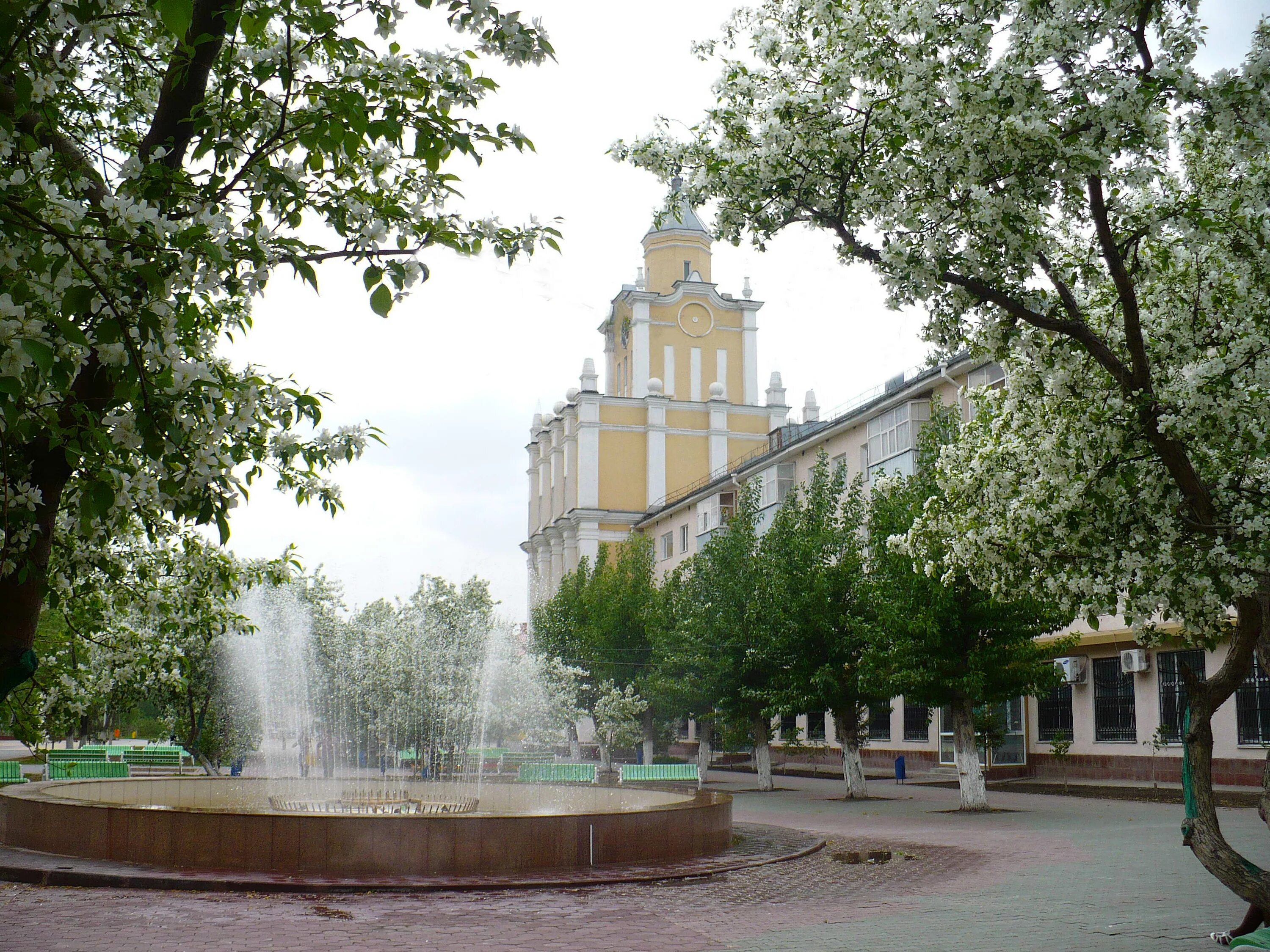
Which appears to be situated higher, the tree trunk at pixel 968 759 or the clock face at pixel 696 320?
the clock face at pixel 696 320

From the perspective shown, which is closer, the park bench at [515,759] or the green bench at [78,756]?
the green bench at [78,756]

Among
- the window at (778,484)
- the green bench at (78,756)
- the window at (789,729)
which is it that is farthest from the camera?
the window at (778,484)

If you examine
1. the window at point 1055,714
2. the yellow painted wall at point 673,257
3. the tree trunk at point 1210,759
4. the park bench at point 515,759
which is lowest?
the park bench at point 515,759

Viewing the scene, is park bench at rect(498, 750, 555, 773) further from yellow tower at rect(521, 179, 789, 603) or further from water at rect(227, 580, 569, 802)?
yellow tower at rect(521, 179, 789, 603)

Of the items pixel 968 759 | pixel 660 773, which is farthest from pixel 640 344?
pixel 968 759

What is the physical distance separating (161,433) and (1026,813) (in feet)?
72.6

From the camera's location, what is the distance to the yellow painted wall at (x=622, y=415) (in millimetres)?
68000

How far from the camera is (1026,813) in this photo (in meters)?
22.9

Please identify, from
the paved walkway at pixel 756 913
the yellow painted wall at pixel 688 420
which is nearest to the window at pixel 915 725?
the paved walkway at pixel 756 913

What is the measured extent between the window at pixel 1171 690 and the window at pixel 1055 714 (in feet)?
11.0

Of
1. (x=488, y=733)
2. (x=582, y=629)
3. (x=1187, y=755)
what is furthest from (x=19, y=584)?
(x=582, y=629)

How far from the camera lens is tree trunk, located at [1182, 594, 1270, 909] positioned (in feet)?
24.9

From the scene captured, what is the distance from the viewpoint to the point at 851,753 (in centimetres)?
2883

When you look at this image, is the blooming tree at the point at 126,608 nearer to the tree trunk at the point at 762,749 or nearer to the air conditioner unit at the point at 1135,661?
the tree trunk at the point at 762,749
